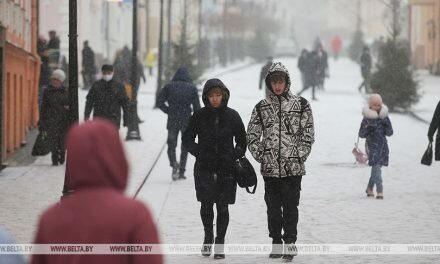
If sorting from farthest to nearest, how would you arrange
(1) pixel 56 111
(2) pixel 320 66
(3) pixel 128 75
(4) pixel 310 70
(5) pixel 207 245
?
(2) pixel 320 66, (4) pixel 310 70, (3) pixel 128 75, (1) pixel 56 111, (5) pixel 207 245

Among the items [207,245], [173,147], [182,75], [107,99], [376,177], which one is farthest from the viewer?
[107,99]

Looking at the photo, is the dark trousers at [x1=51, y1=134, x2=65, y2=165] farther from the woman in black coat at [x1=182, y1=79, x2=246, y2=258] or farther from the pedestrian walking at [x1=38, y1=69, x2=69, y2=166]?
the woman in black coat at [x1=182, y1=79, x2=246, y2=258]

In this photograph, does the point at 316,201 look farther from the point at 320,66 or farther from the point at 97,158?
the point at 320,66

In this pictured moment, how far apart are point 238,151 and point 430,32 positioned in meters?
57.6

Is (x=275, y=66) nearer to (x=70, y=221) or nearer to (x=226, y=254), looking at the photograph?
(x=226, y=254)

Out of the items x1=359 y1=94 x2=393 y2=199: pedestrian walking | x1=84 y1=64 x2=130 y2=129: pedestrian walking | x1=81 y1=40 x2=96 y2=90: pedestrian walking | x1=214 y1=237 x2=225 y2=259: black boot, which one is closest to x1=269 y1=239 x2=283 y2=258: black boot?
x1=214 y1=237 x2=225 y2=259: black boot

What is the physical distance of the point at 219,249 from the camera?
11328mm

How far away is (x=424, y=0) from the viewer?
6322cm

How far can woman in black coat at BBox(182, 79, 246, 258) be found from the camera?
37.2 ft

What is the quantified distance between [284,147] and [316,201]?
5298 millimetres

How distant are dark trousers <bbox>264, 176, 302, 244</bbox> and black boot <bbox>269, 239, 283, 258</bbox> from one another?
0.12 ft

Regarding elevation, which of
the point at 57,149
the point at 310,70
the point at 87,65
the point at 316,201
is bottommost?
the point at 316,201

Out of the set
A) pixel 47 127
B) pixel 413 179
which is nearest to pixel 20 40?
pixel 47 127

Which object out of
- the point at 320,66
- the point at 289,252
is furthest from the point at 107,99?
the point at 320,66
